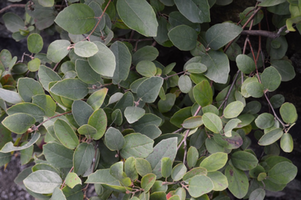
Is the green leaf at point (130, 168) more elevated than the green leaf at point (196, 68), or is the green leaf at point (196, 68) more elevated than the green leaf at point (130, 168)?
the green leaf at point (196, 68)

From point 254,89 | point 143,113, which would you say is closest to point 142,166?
point 143,113

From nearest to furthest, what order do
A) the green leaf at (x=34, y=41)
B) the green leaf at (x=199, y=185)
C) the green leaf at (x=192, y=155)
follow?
the green leaf at (x=199, y=185)
the green leaf at (x=192, y=155)
the green leaf at (x=34, y=41)

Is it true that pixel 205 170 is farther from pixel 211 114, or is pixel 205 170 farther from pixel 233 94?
pixel 233 94

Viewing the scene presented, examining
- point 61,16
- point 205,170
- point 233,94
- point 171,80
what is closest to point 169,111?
point 171,80

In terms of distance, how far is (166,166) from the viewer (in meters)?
0.55

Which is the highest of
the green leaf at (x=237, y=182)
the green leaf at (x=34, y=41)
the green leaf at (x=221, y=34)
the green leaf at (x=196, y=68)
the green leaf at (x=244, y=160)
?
the green leaf at (x=221, y=34)

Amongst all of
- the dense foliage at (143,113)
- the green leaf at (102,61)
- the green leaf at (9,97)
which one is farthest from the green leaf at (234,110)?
the green leaf at (9,97)

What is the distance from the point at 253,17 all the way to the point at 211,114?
1.19ft

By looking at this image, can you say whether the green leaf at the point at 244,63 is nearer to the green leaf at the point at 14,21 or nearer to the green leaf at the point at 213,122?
the green leaf at the point at 213,122

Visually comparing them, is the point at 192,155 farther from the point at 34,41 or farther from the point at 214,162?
the point at 34,41

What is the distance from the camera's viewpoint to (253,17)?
75 cm

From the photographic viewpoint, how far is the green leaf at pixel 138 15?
1.97 feet

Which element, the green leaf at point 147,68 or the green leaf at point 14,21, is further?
the green leaf at point 14,21

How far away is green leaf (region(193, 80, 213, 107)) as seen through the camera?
0.65m
